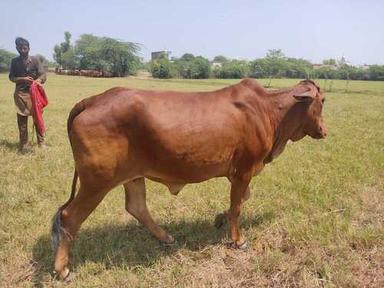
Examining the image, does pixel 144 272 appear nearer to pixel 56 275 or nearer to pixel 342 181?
pixel 56 275

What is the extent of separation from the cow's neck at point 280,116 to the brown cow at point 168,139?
0.5 inches

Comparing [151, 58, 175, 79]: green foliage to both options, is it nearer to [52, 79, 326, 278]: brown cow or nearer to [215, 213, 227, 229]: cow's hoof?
[215, 213, 227, 229]: cow's hoof

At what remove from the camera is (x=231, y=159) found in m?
4.56

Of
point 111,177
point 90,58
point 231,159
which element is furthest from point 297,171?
point 90,58

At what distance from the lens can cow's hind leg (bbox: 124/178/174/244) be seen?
493 cm

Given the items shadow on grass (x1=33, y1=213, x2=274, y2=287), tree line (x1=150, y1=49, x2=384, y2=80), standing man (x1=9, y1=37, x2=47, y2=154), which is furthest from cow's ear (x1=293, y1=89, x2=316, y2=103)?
tree line (x1=150, y1=49, x2=384, y2=80)

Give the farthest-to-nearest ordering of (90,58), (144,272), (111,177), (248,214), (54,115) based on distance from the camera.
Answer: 1. (90,58)
2. (54,115)
3. (248,214)
4. (144,272)
5. (111,177)

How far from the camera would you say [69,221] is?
13.7ft

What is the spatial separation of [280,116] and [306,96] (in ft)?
1.22

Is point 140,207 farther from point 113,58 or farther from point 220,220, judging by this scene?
point 113,58

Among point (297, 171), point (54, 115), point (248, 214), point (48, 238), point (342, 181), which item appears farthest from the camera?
point (54, 115)

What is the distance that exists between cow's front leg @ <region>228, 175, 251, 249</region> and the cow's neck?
53 cm

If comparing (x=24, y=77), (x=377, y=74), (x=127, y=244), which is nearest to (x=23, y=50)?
(x=24, y=77)

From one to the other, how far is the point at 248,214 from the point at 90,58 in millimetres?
92299
